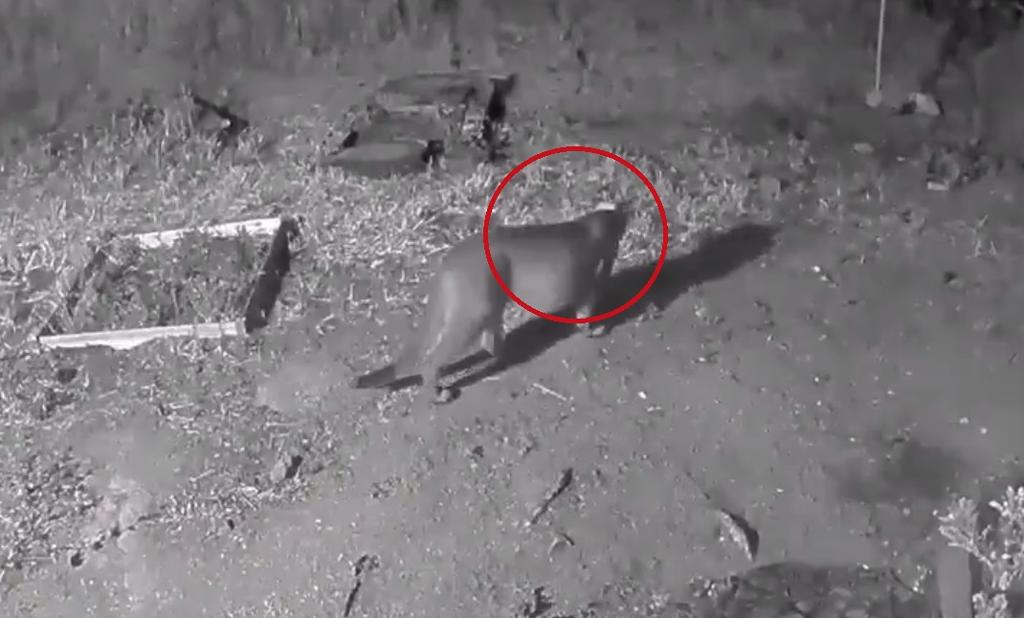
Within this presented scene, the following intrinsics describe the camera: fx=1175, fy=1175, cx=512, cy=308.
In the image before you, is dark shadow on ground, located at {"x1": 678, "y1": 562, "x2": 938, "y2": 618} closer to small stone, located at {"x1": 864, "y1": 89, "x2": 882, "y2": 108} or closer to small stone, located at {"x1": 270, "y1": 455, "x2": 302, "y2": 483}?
small stone, located at {"x1": 270, "y1": 455, "x2": 302, "y2": 483}

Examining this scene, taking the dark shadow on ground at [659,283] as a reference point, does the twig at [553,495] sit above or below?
below

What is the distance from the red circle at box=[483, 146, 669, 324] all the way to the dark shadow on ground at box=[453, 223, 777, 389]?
0.10 feet

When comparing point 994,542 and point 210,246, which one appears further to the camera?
point 210,246

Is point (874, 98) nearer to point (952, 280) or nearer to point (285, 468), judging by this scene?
point (952, 280)

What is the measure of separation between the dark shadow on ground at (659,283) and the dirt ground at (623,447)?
17mm

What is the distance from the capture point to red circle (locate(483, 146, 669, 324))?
5.29 meters

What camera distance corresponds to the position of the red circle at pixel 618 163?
5289 millimetres

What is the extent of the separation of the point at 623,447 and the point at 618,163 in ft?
8.83

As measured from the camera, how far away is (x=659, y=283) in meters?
6.40

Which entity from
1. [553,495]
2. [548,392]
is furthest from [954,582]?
→ [548,392]

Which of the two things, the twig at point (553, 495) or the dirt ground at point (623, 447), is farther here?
the twig at point (553, 495)

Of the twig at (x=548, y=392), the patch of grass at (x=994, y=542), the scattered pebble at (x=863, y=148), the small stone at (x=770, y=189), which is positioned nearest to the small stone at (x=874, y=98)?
the scattered pebble at (x=863, y=148)

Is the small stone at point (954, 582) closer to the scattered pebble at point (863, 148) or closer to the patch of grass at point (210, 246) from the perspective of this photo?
the patch of grass at point (210, 246)

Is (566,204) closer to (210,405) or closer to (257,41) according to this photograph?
(210,405)
